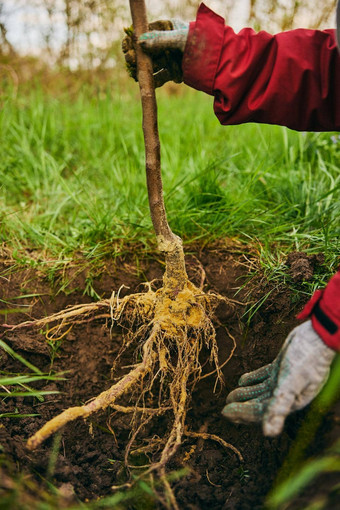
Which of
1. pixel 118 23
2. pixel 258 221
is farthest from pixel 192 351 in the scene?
pixel 118 23

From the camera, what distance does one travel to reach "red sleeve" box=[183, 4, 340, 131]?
45.4 inches

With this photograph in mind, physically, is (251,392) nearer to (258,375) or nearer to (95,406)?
(258,375)

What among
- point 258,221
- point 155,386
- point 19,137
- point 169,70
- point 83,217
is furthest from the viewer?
point 19,137

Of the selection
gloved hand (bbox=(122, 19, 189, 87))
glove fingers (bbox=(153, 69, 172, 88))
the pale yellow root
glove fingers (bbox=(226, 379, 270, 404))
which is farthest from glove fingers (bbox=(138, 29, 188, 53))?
glove fingers (bbox=(226, 379, 270, 404))

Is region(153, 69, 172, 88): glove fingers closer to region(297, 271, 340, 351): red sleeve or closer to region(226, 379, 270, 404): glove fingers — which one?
region(297, 271, 340, 351): red sleeve

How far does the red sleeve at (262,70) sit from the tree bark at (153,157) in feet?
0.44

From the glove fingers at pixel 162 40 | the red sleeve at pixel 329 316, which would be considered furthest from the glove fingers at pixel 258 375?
the glove fingers at pixel 162 40

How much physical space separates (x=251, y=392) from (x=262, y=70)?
101cm

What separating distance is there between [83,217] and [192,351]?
964 millimetres

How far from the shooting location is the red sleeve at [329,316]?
910 mm

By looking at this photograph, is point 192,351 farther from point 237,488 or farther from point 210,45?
point 210,45

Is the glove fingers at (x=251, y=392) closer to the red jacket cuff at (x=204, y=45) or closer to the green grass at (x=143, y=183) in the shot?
the green grass at (x=143, y=183)

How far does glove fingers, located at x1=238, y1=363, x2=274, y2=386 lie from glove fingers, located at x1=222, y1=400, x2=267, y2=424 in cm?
12

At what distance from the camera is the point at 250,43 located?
119cm
